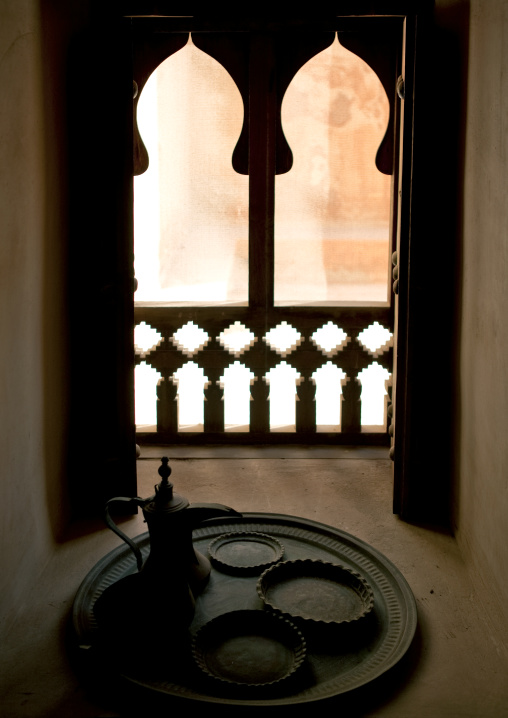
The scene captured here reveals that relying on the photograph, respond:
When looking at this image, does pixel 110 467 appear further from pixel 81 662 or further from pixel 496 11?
pixel 496 11

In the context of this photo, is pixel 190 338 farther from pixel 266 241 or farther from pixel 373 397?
pixel 373 397

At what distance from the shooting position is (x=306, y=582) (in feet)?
6.61

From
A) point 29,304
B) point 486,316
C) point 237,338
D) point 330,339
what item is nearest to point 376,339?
point 330,339

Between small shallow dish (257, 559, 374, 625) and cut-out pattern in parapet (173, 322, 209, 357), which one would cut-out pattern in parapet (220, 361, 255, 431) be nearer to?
cut-out pattern in parapet (173, 322, 209, 357)

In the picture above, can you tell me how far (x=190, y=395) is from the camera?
3266mm

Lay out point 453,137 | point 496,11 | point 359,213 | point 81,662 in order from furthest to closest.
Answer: point 359,213, point 453,137, point 496,11, point 81,662

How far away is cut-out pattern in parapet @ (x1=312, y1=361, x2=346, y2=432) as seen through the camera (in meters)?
3.23

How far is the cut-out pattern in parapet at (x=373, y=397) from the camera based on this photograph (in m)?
3.24

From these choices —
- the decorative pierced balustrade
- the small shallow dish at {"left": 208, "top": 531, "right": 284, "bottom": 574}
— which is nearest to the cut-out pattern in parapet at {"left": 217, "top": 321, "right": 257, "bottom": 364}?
the decorative pierced balustrade

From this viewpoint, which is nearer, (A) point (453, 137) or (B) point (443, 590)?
(B) point (443, 590)

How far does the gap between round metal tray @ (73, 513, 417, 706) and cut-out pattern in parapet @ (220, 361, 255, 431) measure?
0.89 metres

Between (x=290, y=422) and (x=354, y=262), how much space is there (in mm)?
773

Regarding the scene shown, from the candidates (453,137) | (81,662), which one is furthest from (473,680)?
(453,137)

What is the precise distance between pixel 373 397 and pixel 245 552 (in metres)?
1.31
